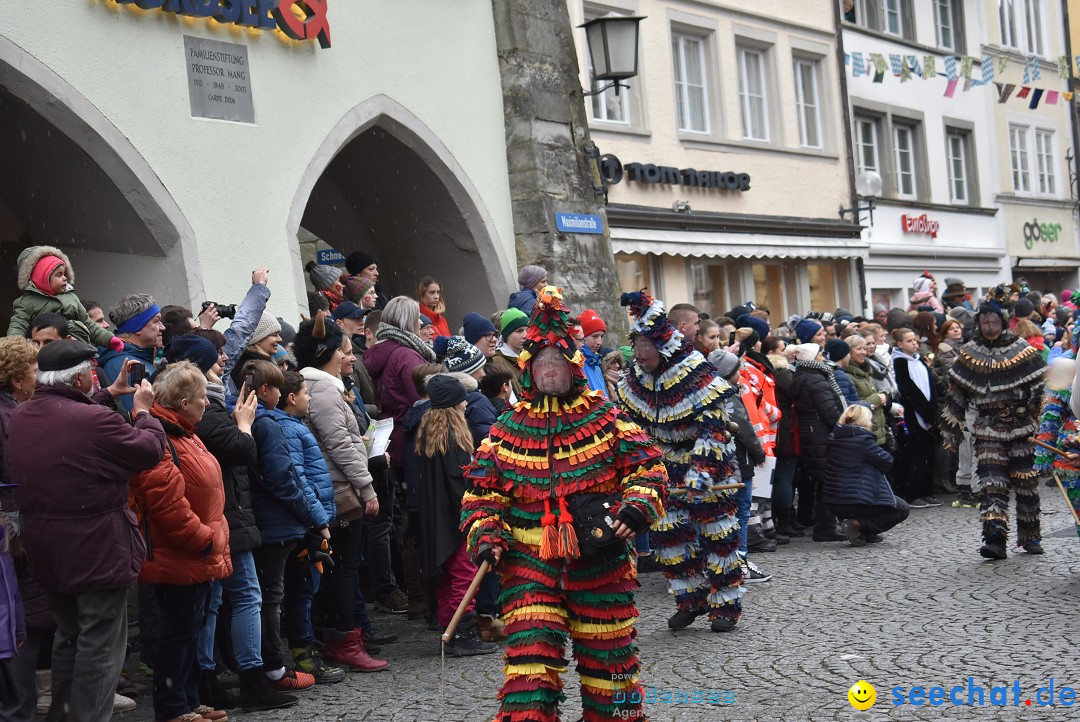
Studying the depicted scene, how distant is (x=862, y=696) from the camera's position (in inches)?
245

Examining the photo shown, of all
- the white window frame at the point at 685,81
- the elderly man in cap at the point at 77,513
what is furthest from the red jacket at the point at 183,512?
the white window frame at the point at 685,81

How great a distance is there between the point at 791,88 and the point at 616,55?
29.6 ft

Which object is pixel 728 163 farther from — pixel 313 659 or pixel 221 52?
pixel 313 659

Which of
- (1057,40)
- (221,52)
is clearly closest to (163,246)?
(221,52)

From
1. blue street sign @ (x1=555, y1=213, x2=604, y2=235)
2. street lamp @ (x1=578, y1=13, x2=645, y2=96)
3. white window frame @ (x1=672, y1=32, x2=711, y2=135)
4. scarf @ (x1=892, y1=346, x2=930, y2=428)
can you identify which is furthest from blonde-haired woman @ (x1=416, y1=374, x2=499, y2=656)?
white window frame @ (x1=672, y1=32, x2=711, y2=135)

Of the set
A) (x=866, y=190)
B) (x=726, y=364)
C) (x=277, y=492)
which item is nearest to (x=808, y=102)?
(x=866, y=190)

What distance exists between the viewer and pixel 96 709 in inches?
225

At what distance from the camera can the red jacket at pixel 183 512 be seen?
617 centimetres

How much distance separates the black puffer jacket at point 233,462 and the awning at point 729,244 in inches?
409

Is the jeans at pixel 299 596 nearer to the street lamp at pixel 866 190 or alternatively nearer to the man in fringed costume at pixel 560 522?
the man in fringed costume at pixel 560 522

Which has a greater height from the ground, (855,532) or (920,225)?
(920,225)

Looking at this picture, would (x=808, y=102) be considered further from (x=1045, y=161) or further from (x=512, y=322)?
(x=512, y=322)

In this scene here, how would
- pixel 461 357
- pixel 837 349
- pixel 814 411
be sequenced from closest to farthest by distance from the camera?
1. pixel 461 357
2. pixel 814 411
3. pixel 837 349

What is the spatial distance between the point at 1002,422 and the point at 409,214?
6.44m
